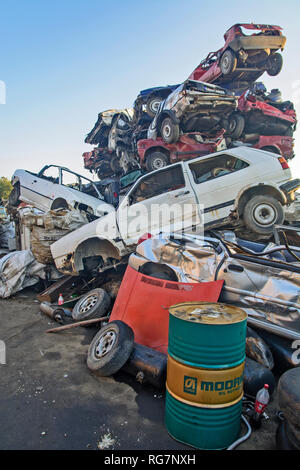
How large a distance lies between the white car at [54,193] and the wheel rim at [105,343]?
5499mm

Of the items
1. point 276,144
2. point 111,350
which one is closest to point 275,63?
point 276,144

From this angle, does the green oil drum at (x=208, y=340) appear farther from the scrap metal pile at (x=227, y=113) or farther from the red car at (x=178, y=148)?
the red car at (x=178, y=148)

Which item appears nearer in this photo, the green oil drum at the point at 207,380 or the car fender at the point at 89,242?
the green oil drum at the point at 207,380

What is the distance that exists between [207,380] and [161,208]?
3.47 meters

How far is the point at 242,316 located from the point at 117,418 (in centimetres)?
119

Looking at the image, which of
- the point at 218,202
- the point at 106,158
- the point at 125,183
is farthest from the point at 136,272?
the point at 106,158

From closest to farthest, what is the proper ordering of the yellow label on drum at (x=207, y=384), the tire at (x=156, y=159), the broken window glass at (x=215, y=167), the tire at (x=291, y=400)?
the tire at (x=291, y=400) < the yellow label on drum at (x=207, y=384) < the broken window glass at (x=215, y=167) < the tire at (x=156, y=159)

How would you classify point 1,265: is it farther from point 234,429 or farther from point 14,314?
point 234,429

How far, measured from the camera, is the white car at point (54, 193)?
27.5ft

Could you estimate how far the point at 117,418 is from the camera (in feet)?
7.19

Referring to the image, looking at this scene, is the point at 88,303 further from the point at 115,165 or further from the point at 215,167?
the point at 115,165

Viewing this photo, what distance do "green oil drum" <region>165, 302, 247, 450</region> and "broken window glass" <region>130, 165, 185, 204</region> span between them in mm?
3540

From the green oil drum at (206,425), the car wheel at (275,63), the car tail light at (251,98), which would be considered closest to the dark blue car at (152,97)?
the car wheel at (275,63)

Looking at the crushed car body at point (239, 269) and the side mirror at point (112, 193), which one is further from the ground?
the side mirror at point (112, 193)
